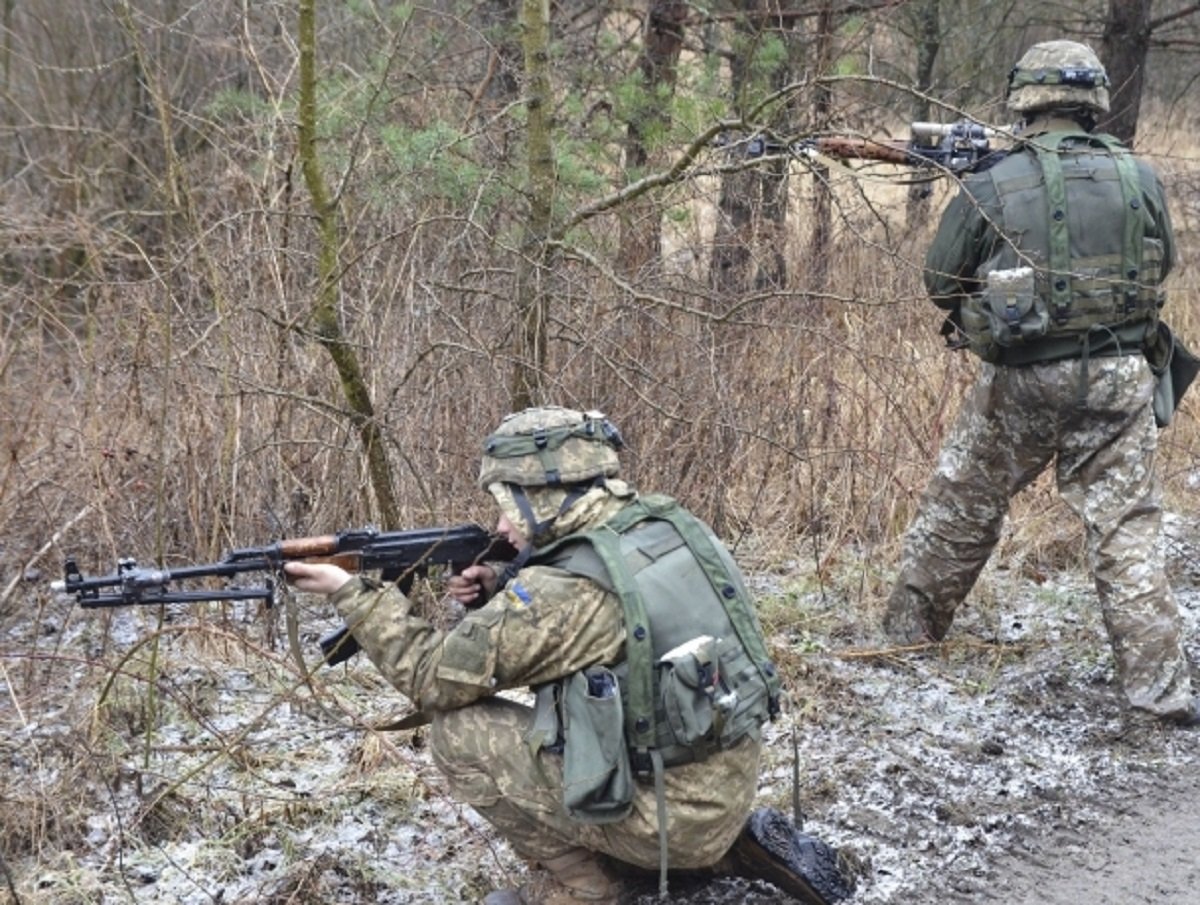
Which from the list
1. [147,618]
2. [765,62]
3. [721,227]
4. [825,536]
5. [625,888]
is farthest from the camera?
[765,62]

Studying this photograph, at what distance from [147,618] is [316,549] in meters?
2.26

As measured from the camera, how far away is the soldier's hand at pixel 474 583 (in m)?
3.50

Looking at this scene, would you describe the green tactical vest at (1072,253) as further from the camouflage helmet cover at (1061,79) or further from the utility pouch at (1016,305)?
the camouflage helmet cover at (1061,79)

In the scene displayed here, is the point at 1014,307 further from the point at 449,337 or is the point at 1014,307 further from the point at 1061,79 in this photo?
the point at 449,337

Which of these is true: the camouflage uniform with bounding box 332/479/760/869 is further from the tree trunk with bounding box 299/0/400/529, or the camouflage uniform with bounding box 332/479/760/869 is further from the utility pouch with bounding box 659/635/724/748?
the tree trunk with bounding box 299/0/400/529

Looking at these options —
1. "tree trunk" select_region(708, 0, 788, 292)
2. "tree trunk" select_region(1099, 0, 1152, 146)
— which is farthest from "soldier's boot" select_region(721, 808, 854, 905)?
"tree trunk" select_region(1099, 0, 1152, 146)

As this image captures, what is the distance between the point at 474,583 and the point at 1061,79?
A: 9.13 ft

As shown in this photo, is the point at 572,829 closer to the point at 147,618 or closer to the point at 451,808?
the point at 451,808

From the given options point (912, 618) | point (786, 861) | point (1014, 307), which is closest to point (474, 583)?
point (786, 861)

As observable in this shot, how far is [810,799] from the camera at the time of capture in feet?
13.7

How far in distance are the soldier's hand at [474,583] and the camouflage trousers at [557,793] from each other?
31 cm

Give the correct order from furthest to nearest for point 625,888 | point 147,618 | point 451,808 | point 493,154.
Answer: point 493,154 < point 147,618 < point 451,808 < point 625,888

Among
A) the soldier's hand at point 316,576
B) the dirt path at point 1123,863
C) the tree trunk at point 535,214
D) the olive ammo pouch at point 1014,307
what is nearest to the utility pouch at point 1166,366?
the olive ammo pouch at point 1014,307

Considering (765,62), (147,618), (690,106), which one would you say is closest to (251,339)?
(147,618)
